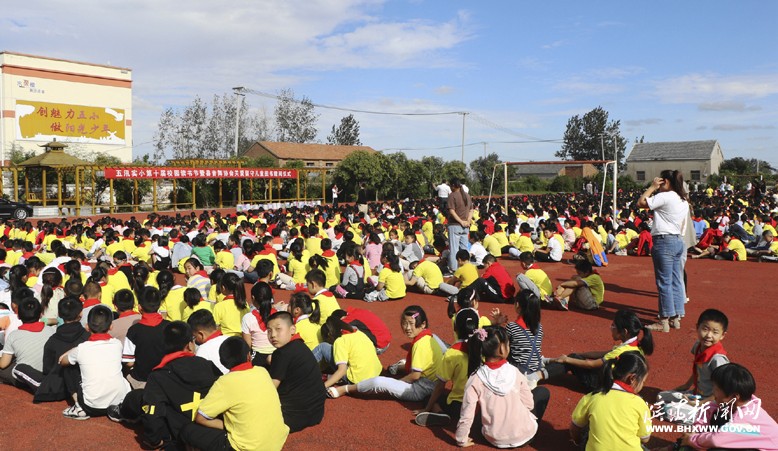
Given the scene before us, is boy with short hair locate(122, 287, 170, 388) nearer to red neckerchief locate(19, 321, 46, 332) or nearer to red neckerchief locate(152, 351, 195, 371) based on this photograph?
red neckerchief locate(152, 351, 195, 371)

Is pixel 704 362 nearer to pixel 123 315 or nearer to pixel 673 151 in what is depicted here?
pixel 123 315

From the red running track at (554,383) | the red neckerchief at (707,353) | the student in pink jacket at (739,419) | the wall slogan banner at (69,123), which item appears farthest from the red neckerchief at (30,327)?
the wall slogan banner at (69,123)

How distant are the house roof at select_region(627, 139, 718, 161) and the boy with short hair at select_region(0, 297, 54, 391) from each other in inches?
2367

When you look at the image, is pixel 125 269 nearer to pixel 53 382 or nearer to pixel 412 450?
pixel 53 382

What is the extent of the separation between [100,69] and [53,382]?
3629cm

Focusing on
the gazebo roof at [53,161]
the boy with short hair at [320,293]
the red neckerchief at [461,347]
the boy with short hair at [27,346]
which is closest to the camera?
the red neckerchief at [461,347]

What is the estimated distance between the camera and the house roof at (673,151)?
56.3 metres

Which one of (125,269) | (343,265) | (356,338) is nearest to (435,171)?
(343,265)

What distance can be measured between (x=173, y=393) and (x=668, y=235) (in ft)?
18.0

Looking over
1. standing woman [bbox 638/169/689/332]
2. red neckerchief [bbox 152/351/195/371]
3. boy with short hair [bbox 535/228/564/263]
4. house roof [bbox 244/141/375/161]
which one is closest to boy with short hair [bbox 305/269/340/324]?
red neckerchief [bbox 152/351/195/371]

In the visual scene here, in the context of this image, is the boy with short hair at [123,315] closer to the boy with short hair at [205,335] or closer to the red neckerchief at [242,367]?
the boy with short hair at [205,335]

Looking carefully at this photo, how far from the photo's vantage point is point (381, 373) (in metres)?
5.88

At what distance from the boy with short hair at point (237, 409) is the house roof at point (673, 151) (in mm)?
60208

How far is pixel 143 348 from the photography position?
16.2ft
